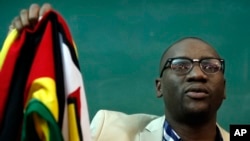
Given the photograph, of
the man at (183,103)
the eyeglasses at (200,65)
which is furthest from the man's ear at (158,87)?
the eyeglasses at (200,65)

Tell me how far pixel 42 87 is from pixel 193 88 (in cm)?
60

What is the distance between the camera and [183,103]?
1.37 meters

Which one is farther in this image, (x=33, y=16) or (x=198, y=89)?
(x=198, y=89)

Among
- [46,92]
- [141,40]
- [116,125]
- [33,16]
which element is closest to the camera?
[46,92]

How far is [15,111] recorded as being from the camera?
34.3 inches

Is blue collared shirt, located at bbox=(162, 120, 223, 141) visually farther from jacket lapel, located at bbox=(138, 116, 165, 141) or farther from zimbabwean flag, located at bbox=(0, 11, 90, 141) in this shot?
zimbabwean flag, located at bbox=(0, 11, 90, 141)

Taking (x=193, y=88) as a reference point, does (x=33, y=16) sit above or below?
above

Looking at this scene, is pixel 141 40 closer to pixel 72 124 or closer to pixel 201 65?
pixel 201 65

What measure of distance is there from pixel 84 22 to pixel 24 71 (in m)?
0.76

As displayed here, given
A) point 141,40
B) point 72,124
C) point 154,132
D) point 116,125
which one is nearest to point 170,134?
point 154,132

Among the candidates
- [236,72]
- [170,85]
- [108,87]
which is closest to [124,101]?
[108,87]

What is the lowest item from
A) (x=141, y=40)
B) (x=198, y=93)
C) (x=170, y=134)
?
(x=170, y=134)

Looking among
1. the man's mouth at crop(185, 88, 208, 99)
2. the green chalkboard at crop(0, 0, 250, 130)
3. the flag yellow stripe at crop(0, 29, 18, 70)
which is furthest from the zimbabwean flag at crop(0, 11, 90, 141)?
the green chalkboard at crop(0, 0, 250, 130)

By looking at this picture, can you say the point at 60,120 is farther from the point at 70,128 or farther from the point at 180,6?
the point at 180,6
